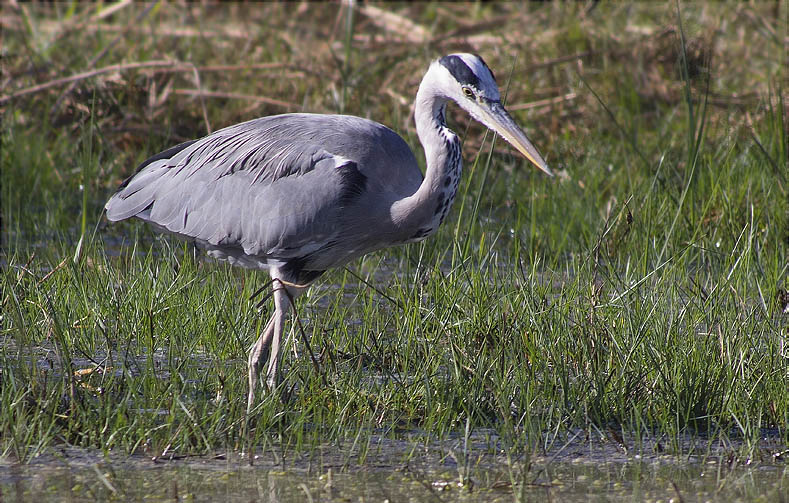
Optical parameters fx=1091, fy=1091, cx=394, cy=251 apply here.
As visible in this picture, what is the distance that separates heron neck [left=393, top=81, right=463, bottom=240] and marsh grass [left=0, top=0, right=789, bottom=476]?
1.12 ft

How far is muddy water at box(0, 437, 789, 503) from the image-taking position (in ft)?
11.3

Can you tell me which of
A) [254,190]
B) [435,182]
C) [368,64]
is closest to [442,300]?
[435,182]

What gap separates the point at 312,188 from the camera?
4.64 metres

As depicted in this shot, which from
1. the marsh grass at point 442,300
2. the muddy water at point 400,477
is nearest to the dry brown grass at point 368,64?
the marsh grass at point 442,300

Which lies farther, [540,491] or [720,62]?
[720,62]

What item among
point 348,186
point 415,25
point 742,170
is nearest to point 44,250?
point 348,186

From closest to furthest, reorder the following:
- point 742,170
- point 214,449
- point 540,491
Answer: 1. point 540,491
2. point 214,449
3. point 742,170

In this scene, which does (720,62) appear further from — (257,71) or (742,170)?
(257,71)

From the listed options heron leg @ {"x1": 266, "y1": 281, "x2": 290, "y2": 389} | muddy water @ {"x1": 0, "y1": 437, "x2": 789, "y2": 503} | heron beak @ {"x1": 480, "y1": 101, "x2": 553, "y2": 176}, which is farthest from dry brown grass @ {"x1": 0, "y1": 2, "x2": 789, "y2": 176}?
muddy water @ {"x1": 0, "y1": 437, "x2": 789, "y2": 503}

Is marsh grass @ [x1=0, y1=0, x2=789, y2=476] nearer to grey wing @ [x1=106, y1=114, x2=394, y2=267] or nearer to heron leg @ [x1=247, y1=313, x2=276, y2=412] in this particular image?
heron leg @ [x1=247, y1=313, x2=276, y2=412]

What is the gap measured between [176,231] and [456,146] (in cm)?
145

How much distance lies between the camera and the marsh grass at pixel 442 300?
3.92 m

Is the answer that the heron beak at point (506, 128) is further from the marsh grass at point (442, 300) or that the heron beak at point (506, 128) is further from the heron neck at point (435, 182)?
the marsh grass at point (442, 300)

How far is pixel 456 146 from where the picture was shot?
4410mm
